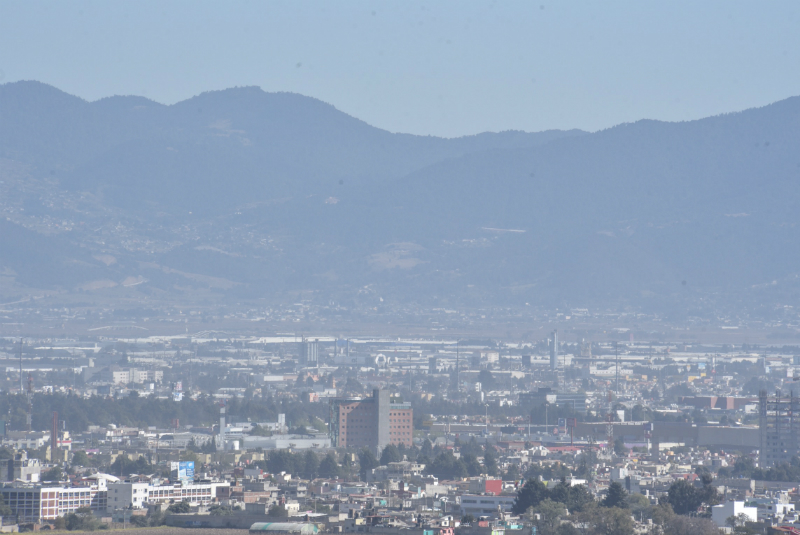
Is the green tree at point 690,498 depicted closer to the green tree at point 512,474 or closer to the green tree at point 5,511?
the green tree at point 512,474

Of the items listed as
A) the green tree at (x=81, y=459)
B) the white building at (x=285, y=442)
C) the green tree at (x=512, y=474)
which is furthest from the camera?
the white building at (x=285, y=442)

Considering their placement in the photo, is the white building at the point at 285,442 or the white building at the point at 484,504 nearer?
the white building at the point at 484,504

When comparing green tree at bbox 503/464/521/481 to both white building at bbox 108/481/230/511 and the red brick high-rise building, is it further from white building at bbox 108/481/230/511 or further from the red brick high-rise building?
the red brick high-rise building

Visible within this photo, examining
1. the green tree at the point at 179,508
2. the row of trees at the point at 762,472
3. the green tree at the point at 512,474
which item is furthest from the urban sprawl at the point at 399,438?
the green tree at the point at 512,474

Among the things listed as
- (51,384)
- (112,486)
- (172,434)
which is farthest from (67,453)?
(51,384)

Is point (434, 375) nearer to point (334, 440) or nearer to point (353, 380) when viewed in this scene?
point (353, 380)
